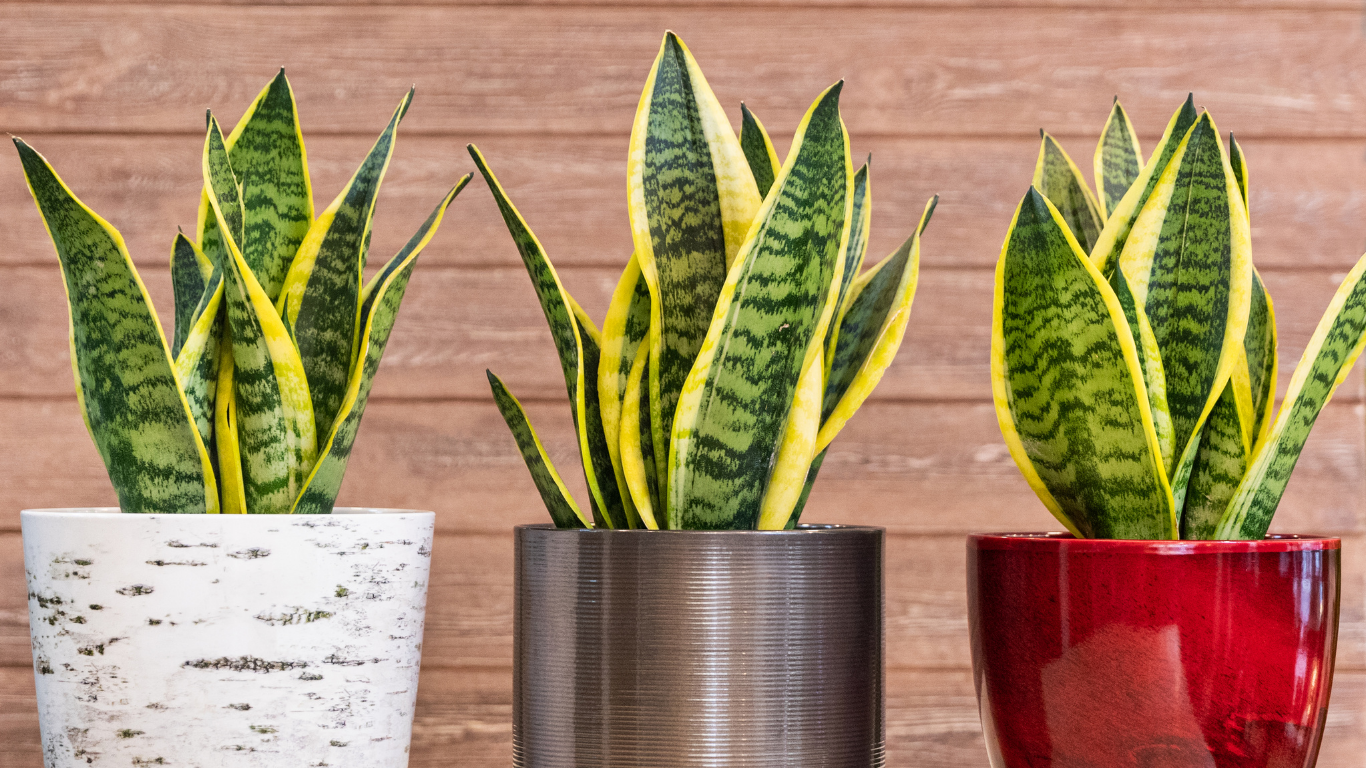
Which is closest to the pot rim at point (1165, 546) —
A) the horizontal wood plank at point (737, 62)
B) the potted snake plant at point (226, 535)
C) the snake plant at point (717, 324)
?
the snake plant at point (717, 324)

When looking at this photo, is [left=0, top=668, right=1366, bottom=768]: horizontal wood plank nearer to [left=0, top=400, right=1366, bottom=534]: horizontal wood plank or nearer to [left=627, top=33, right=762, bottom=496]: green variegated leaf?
[left=0, top=400, right=1366, bottom=534]: horizontal wood plank

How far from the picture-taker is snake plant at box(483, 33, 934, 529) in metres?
0.51

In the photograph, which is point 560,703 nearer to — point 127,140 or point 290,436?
point 290,436

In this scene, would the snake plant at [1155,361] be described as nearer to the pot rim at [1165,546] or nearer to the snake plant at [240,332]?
the pot rim at [1165,546]

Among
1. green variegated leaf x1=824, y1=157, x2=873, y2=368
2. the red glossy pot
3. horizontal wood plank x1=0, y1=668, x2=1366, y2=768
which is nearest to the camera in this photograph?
the red glossy pot

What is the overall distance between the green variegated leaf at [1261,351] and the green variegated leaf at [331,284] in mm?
528

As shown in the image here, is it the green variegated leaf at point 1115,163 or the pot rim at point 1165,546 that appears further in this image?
the green variegated leaf at point 1115,163

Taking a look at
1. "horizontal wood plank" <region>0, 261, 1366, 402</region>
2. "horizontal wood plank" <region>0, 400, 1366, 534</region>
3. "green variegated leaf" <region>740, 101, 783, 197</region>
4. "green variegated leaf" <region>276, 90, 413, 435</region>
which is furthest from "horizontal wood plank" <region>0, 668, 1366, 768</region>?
"green variegated leaf" <region>740, 101, 783, 197</region>

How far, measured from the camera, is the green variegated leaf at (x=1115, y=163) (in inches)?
25.9

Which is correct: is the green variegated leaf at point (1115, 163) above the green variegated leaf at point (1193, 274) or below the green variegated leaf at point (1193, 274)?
above

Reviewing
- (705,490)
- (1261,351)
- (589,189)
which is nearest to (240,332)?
(705,490)

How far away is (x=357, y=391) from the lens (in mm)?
575

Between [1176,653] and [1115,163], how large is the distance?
12.9 inches

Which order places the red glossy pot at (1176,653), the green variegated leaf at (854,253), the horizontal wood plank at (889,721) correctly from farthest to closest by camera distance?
1. the horizontal wood plank at (889,721)
2. the green variegated leaf at (854,253)
3. the red glossy pot at (1176,653)
